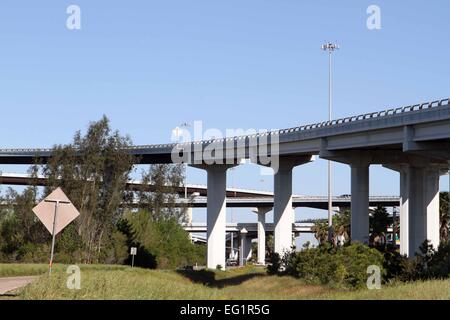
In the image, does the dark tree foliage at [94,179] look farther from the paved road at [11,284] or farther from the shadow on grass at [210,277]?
the paved road at [11,284]

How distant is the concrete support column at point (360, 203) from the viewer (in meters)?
60.0

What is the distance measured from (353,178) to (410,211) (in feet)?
17.7

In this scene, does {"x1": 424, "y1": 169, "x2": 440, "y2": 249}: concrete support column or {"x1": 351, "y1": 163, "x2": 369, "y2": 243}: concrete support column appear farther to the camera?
{"x1": 424, "y1": 169, "x2": 440, "y2": 249}: concrete support column

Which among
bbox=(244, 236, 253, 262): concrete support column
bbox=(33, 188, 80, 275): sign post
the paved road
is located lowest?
bbox=(244, 236, 253, 262): concrete support column

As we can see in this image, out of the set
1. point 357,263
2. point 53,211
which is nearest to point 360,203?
point 357,263

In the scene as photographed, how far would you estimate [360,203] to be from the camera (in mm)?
59938

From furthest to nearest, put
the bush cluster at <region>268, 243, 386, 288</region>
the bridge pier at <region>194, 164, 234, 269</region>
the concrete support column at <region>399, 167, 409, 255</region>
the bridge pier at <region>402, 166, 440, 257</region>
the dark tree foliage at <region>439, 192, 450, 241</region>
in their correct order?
the dark tree foliage at <region>439, 192, 450, 241</region>, the bridge pier at <region>194, 164, 234, 269</region>, the concrete support column at <region>399, 167, 409, 255</region>, the bridge pier at <region>402, 166, 440, 257</region>, the bush cluster at <region>268, 243, 386, 288</region>

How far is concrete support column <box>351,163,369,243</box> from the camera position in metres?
60.0

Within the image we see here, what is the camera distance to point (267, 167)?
245ft

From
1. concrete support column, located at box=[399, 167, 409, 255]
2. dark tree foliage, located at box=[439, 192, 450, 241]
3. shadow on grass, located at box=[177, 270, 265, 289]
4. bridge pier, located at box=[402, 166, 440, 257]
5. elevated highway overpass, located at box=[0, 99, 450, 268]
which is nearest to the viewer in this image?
elevated highway overpass, located at box=[0, 99, 450, 268]

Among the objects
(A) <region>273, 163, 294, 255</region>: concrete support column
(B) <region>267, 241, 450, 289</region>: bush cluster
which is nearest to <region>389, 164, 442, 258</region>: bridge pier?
(B) <region>267, 241, 450, 289</region>: bush cluster

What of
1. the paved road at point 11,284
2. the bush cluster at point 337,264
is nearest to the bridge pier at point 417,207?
the bush cluster at point 337,264

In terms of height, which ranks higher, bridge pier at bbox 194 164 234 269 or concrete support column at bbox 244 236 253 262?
bridge pier at bbox 194 164 234 269

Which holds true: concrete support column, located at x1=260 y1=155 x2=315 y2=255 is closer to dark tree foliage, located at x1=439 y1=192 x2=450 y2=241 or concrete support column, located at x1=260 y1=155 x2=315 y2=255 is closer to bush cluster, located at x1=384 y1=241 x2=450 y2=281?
bush cluster, located at x1=384 y1=241 x2=450 y2=281
